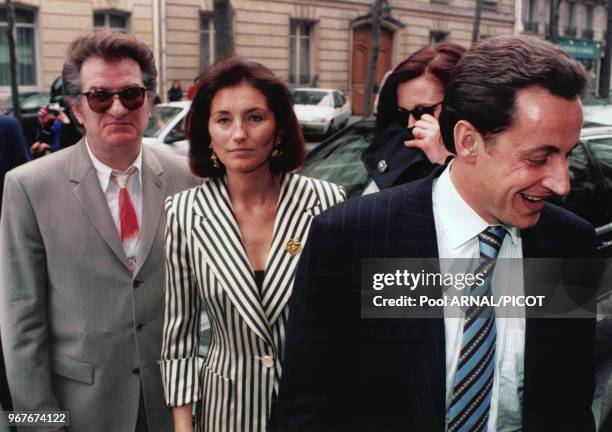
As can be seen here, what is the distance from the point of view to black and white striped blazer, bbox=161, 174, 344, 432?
80.9 inches

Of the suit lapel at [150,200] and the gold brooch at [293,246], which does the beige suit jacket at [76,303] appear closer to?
the suit lapel at [150,200]

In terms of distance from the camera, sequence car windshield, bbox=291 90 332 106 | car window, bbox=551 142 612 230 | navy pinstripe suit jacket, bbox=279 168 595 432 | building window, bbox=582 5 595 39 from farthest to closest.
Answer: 1. building window, bbox=582 5 595 39
2. car windshield, bbox=291 90 332 106
3. car window, bbox=551 142 612 230
4. navy pinstripe suit jacket, bbox=279 168 595 432

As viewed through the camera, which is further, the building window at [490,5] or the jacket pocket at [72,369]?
the building window at [490,5]

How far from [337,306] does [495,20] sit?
31590 millimetres

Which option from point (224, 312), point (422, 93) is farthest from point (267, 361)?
point (422, 93)

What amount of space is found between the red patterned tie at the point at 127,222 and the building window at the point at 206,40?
68.0 feet

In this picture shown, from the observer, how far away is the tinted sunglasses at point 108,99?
2.33 m

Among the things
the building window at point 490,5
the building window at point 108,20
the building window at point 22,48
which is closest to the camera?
the building window at point 22,48

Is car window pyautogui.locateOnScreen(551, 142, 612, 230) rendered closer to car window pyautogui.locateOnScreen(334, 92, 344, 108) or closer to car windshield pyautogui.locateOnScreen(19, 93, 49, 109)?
car windshield pyautogui.locateOnScreen(19, 93, 49, 109)

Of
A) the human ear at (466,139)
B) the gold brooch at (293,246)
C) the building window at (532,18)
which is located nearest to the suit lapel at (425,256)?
the human ear at (466,139)

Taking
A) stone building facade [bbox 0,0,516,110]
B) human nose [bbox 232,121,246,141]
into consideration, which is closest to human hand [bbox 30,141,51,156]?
human nose [bbox 232,121,246,141]

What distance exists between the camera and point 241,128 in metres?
2.12

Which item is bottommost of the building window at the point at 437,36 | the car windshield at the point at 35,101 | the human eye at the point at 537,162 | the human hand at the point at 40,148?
the human hand at the point at 40,148

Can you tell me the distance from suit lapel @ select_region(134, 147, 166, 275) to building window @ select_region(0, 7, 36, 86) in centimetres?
1881
